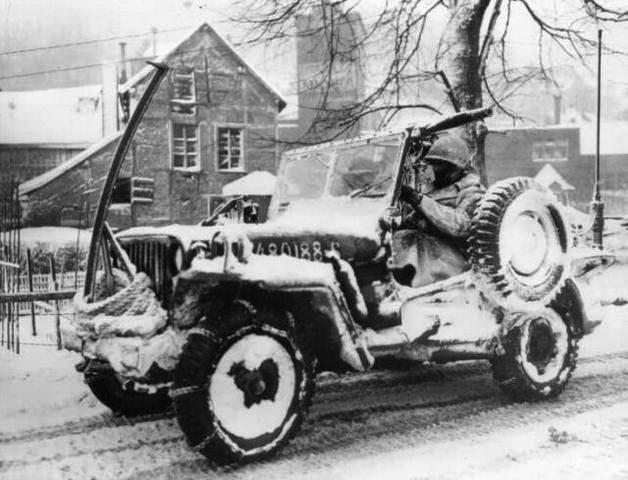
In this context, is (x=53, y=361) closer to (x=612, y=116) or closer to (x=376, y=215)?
(x=376, y=215)

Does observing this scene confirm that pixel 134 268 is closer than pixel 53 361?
Yes

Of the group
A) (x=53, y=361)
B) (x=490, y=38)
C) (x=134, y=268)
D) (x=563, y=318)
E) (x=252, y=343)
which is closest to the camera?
(x=252, y=343)

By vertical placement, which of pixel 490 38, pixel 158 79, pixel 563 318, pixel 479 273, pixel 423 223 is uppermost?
pixel 490 38

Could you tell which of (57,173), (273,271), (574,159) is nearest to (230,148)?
(57,173)

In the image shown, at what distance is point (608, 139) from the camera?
45094 millimetres

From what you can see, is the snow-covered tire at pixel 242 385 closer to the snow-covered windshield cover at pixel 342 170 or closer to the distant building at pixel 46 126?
the snow-covered windshield cover at pixel 342 170

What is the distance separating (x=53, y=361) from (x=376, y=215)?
4.15 metres

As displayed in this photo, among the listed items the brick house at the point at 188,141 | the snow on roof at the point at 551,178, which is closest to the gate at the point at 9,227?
the brick house at the point at 188,141

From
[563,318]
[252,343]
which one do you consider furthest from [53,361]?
[563,318]

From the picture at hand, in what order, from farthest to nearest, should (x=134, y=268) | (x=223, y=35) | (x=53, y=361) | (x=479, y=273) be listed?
(x=223, y=35)
(x=53, y=361)
(x=479, y=273)
(x=134, y=268)

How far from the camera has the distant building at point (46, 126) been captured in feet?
91.6

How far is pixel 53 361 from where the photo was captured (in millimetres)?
7562

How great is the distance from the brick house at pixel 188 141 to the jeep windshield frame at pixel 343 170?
2010cm

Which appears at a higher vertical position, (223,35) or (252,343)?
(223,35)
